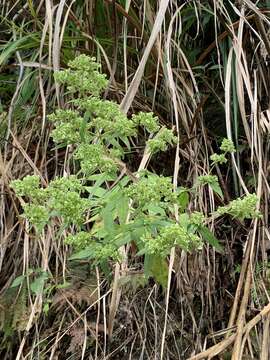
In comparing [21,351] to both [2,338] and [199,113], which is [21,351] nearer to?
[2,338]

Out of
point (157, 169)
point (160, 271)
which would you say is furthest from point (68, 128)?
point (157, 169)

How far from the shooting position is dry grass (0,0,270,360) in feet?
4.73

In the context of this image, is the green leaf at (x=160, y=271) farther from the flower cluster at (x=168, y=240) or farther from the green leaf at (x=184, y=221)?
the flower cluster at (x=168, y=240)

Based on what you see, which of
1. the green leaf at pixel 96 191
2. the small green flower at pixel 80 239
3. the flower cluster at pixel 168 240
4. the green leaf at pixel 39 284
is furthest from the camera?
the green leaf at pixel 39 284

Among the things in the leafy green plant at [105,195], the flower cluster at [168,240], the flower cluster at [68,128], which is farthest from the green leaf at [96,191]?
the flower cluster at [168,240]

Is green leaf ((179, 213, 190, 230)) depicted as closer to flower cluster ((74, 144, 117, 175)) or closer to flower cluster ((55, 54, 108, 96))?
flower cluster ((74, 144, 117, 175))

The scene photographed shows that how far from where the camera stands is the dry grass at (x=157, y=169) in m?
1.44

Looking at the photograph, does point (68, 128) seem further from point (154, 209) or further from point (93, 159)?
point (154, 209)

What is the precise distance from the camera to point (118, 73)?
1.82m

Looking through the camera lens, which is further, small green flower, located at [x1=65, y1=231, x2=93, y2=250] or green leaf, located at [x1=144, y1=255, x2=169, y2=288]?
green leaf, located at [x1=144, y1=255, x2=169, y2=288]

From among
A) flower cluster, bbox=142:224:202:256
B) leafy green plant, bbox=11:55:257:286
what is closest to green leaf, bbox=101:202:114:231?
leafy green plant, bbox=11:55:257:286

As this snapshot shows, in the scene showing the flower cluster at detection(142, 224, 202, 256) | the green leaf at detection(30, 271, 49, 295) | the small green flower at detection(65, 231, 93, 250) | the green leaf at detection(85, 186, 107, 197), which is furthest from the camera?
the green leaf at detection(30, 271, 49, 295)

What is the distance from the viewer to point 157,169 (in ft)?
5.61

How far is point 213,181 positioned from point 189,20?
0.77 meters
